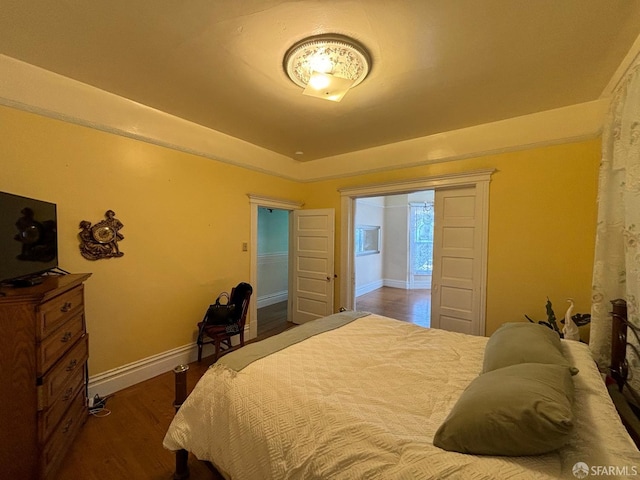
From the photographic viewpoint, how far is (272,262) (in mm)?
5898

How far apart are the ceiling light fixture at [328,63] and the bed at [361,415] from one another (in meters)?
1.84

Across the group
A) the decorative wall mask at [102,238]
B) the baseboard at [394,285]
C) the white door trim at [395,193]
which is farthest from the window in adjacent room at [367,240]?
the decorative wall mask at [102,238]

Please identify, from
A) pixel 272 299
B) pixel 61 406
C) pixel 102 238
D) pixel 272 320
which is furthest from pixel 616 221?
pixel 272 299

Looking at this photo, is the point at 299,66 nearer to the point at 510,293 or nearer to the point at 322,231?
the point at 322,231

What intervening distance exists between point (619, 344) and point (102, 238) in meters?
3.82

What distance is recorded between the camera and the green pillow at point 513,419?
83cm

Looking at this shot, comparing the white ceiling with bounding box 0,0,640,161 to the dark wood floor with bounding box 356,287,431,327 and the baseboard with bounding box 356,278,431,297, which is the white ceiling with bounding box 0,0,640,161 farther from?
the baseboard with bounding box 356,278,431,297

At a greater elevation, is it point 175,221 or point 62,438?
point 175,221

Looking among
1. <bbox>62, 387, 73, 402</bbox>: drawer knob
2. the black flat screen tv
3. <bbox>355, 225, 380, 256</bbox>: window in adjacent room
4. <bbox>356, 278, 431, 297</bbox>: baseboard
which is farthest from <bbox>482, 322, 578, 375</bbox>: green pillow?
A: <bbox>356, 278, 431, 297</bbox>: baseboard

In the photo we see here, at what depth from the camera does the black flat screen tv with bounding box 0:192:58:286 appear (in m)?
1.53

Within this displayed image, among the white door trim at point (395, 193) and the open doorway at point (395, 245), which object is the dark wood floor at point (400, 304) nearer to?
the open doorway at point (395, 245)

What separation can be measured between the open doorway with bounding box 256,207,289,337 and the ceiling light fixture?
3531 mm

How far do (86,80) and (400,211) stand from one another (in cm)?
697

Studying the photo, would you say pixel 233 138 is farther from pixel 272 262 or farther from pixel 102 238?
pixel 272 262
